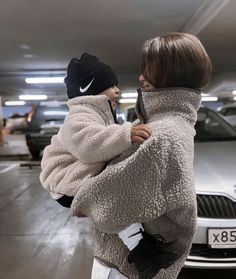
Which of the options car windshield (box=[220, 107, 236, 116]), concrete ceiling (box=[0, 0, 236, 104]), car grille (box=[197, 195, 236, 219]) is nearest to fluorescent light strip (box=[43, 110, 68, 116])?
concrete ceiling (box=[0, 0, 236, 104])

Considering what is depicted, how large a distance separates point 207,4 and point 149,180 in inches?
205

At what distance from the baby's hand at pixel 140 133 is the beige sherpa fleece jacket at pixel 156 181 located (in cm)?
2

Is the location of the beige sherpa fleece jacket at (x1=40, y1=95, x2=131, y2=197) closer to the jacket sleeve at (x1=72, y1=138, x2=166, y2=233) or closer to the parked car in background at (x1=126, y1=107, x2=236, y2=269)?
the jacket sleeve at (x1=72, y1=138, x2=166, y2=233)

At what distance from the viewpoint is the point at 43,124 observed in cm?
1261

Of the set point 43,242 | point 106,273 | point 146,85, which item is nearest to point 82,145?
point 146,85

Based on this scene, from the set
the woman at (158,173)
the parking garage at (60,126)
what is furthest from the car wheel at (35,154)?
the woman at (158,173)

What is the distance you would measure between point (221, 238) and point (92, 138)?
2091 mm

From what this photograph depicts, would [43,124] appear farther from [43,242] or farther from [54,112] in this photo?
[43,242]

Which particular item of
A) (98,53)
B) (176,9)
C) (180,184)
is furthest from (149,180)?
(98,53)

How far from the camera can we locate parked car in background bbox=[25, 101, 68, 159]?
12.3 meters

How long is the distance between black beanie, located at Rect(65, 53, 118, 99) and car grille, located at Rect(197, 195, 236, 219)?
1.97 metres

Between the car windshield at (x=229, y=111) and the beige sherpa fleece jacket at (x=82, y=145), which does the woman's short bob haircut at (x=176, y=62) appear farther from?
the car windshield at (x=229, y=111)

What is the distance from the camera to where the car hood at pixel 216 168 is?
122 inches

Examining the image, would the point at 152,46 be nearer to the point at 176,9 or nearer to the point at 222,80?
the point at 176,9
